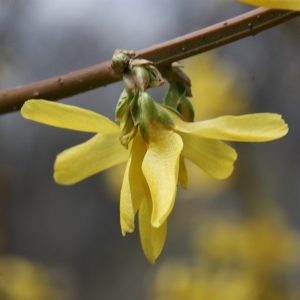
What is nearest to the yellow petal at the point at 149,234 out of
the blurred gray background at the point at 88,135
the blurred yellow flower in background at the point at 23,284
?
the blurred gray background at the point at 88,135

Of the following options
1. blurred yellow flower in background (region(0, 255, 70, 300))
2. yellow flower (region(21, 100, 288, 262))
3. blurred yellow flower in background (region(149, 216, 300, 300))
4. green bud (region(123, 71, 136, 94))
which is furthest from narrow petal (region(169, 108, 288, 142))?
blurred yellow flower in background (region(0, 255, 70, 300))

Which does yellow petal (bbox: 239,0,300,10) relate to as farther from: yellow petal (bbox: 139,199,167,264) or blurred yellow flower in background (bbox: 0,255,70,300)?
blurred yellow flower in background (bbox: 0,255,70,300)

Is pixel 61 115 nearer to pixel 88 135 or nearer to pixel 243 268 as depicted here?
pixel 243 268

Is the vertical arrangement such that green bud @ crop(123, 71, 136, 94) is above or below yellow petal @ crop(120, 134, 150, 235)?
above

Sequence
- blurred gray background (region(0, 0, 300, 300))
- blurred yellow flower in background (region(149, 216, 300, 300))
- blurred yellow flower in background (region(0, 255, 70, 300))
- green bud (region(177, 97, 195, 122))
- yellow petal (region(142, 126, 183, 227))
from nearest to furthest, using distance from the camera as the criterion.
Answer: yellow petal (region(142, 126, 183, 227)) → green bud (region(177, 97, 195, 122)) → blurred yellow flower in background (region(149, 216, 300, 300)) → blurred yellow flower in background (region(0, 255, 70, 300)) → blurred gray background (region(0, 0, 300, 300))

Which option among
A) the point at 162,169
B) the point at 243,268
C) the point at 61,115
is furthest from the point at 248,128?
the point at 243,268

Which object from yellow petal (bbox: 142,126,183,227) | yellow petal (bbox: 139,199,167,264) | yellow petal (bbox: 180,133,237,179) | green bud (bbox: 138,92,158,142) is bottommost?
yellow petal (bbox: 139,199,167,264)

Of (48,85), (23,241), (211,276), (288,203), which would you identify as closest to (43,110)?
(48,85)
